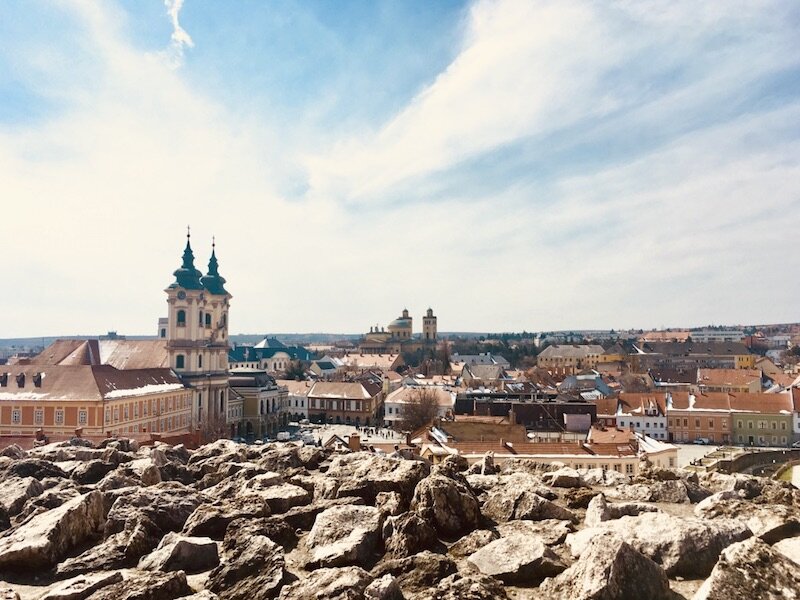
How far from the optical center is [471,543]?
21.8 feet

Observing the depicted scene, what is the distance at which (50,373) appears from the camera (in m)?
43.4

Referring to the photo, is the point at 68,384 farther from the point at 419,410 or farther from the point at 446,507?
the point at 446,507

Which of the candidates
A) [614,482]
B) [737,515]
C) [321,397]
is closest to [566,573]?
[737,515]

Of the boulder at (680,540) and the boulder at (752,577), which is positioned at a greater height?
the boulder at (752,577)

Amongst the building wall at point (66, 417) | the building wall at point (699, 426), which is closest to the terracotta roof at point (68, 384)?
the building wall at point (66, 417)

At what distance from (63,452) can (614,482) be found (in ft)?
36.6

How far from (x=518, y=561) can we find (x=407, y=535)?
1.28 meters

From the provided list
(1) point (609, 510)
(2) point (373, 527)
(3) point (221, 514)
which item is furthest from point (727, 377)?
(3) point (221, 514)

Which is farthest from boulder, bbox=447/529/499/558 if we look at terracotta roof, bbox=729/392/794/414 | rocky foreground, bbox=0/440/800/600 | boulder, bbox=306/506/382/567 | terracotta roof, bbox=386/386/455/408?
terracotta roof, bbox=729/392/794/414

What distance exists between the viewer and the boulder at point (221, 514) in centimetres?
760

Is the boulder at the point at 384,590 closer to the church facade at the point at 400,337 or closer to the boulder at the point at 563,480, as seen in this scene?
the boulder at the point at 563,480

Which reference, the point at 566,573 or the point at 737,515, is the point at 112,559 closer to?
the point at 566,573

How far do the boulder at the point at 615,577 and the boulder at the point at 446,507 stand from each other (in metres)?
2.12

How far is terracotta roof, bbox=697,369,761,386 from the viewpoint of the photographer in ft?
248
